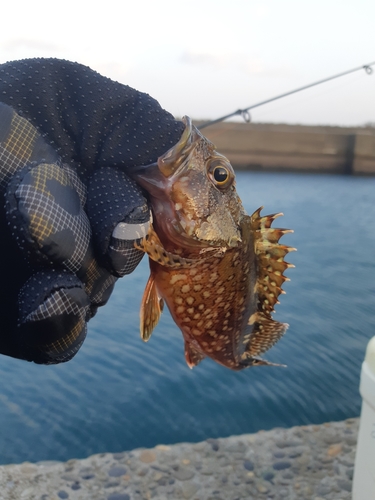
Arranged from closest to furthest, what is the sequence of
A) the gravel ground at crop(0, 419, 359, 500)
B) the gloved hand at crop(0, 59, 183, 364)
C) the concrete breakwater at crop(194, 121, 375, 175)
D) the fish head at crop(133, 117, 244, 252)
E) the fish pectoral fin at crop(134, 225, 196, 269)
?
the gloved hand at crop(0, 59, 183, 364), the fish pectoral fin at crop(134, 225, 196, 269), the fish head at crop(133, 117, 244, 252), the gravel ground at crop(0, 419, 359, 500), the concrete breakwater at crop(194, 121, 375, 175)

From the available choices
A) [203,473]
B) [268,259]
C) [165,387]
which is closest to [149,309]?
[268,259]

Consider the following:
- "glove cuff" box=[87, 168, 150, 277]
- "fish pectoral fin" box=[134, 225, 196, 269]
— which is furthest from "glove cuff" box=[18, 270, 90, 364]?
"fish pectoral fin" box=[134, 225, 196, 269]

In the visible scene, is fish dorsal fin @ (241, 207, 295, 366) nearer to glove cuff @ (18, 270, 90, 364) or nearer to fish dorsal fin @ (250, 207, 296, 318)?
fish dorsal fin @ (250, 207, 296, 318)

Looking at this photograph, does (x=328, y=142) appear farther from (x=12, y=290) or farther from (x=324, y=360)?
(x=12, y=290)

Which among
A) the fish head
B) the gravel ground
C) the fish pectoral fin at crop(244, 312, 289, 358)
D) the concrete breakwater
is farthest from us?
the concrete breakwater

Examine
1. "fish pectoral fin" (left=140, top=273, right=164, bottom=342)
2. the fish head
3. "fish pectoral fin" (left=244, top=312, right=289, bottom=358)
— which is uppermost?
the fish head

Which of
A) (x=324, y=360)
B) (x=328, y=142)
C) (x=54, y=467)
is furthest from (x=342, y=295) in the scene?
(x=328, y=142)

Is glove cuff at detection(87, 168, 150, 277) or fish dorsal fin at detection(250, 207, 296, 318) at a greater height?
glove cuff at detection(87, 168, 150, 277)

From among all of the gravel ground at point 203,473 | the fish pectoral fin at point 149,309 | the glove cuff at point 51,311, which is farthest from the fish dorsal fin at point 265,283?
the gravel ground at point 203,473
